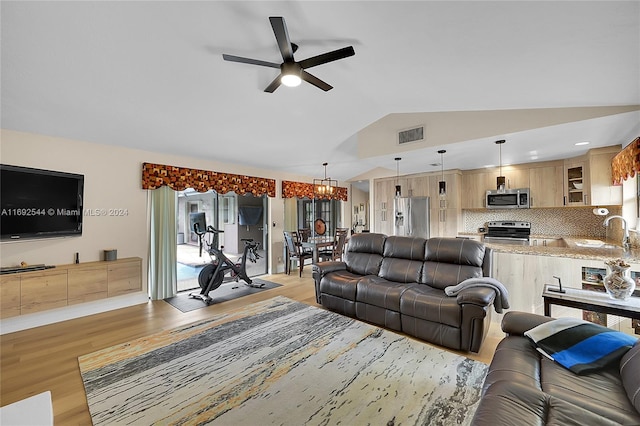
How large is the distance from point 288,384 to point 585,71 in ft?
11.9

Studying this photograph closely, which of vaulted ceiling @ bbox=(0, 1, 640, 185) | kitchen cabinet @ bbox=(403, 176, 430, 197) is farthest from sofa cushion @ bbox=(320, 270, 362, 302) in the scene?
kitchen cabinet @ bbox=(403, 176, 430, 197)

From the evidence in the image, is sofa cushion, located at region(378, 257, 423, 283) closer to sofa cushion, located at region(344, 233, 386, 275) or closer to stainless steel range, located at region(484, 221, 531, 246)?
sofa cushion, located at region(344, 233, 386, 275)

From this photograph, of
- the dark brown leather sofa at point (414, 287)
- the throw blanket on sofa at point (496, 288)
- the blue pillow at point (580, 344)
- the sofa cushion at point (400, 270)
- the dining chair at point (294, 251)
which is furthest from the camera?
the dining chair at point (294, 251)

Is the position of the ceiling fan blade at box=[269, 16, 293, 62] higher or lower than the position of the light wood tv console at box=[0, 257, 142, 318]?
higher

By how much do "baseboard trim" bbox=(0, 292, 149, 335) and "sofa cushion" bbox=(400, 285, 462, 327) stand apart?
13.4ft

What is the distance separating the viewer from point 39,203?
3.39 meters

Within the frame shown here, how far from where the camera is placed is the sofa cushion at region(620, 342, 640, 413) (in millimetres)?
1184

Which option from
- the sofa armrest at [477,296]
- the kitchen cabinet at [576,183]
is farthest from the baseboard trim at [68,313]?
the kitchen cabinet at [576,183]

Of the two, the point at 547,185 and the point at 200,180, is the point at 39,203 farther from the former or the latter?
the point at 547,185

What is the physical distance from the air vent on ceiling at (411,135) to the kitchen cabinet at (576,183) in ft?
10.3

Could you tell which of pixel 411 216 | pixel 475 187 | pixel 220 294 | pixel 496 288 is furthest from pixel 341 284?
pixel 475 187

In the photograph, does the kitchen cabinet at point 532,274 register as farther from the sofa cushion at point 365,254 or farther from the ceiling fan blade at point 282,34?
the ceiling fan blade at point 282,34

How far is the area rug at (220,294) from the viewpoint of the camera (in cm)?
411

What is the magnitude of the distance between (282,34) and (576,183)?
5.97 metres
